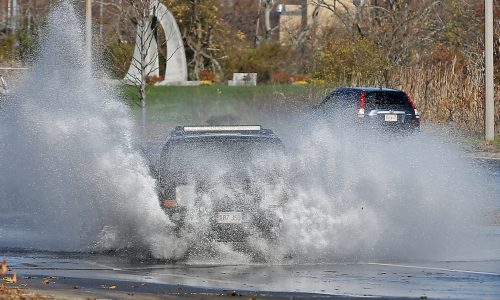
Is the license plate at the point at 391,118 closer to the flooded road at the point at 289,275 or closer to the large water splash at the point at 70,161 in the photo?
the large water splash at the point at 70,161

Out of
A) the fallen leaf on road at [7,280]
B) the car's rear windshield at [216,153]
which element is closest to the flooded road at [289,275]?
the fallen leaf on road at [7,280]

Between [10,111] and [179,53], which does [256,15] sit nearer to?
[179,53]

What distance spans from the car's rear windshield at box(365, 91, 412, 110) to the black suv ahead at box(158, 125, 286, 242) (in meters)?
20.0

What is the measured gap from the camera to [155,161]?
580 inches

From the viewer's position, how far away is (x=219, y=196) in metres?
13.2

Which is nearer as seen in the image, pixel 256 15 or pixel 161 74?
pixel 161 74

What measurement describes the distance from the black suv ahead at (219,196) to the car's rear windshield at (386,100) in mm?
19970

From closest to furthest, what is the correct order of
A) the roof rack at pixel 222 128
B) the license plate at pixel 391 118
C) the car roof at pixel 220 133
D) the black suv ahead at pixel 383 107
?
the car roof at pixel 220 133 → the roof rack at pixel 222 128 → the black suv ahead at pixel 383 107 → the license plate at pixel 391 118

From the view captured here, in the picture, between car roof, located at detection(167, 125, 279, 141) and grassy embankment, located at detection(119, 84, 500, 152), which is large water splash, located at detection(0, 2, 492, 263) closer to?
car roof, located at detection(167, 125, 279, 141)

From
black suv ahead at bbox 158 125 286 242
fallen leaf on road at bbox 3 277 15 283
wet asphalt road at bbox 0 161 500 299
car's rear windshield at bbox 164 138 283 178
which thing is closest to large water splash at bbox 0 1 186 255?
black suv ahead at bbox 158 125 286 242

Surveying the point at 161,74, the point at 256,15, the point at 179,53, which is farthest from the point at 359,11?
the point at 256,15

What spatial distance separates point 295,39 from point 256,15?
1180 centimetres

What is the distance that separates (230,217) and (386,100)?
21.2m

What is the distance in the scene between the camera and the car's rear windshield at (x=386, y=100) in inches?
1320
